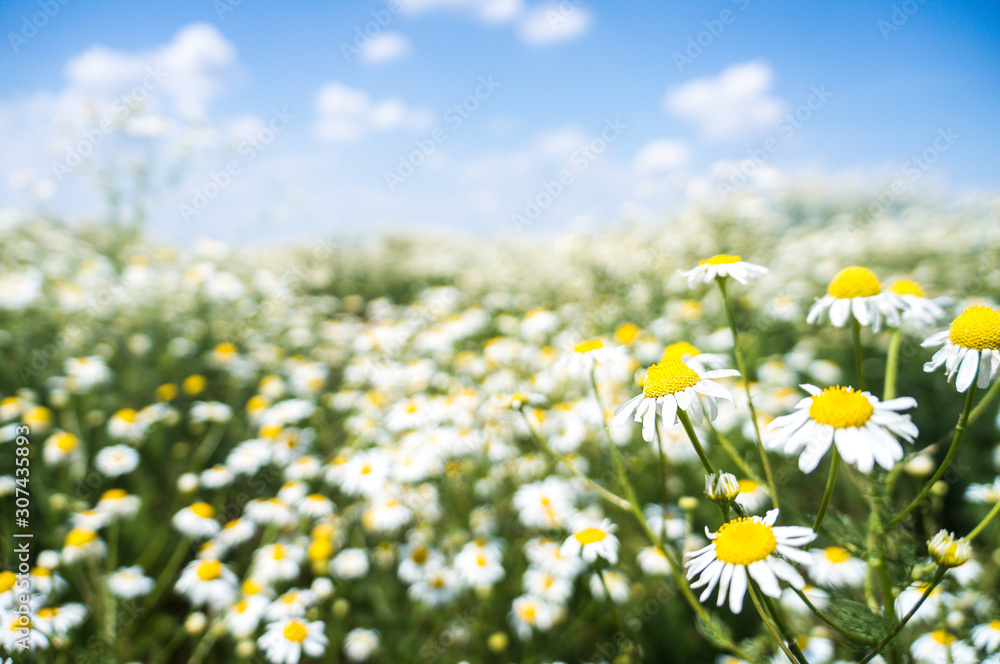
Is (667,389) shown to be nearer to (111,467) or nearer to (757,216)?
(111,467)

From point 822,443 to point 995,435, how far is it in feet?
11.5

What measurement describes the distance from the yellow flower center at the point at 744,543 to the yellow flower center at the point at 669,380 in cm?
25

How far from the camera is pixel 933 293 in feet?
13.5

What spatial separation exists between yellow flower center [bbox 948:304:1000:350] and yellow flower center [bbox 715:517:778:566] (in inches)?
21.3

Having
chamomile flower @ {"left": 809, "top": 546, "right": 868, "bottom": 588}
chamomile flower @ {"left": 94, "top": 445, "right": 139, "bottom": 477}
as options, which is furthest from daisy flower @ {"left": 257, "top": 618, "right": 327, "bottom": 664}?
chamomile flower @ {"left": 809, "top": 546, "right": 868, "bottom": 588}

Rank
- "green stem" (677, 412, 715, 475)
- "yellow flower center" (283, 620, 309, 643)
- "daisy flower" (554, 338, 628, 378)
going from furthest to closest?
"yellow flower center" (283, 620, 309, 643) < "daisy flower" (554, 338, 628, 378) < "green stem" (677, 412, 715, 475)

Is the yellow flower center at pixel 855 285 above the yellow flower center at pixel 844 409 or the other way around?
above

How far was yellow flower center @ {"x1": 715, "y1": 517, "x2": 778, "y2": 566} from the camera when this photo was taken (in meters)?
0.77

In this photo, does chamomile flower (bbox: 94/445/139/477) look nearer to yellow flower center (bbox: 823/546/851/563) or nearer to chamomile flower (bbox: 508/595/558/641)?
chamomile flower (bbox: 508/595/558/641)

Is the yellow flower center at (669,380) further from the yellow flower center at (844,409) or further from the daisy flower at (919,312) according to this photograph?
the daisy flower at (919,312)

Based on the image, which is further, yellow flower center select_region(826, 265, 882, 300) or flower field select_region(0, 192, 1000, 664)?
yellow flower center select_region(826, 265, 882, 300)

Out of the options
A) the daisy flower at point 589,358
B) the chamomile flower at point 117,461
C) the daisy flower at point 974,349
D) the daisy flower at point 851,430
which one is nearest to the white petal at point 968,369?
the daisy flower at point 974,349

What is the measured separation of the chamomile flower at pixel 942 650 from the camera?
4.15ft

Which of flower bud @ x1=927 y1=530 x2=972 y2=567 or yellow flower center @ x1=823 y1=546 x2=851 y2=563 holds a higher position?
flower bud @ x1=927 y1=530 x2=972 y2=567
